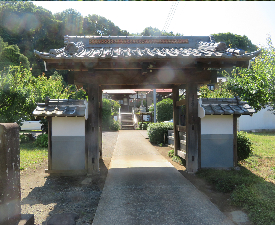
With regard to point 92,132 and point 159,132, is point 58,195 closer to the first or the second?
point 92,132

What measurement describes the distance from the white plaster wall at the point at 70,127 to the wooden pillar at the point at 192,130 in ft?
10.2

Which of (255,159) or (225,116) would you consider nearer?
(225,116)

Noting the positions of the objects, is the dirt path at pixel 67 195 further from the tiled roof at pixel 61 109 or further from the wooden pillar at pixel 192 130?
the tiled roof at pixel 61 109

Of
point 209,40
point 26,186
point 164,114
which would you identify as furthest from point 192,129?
point 164,114

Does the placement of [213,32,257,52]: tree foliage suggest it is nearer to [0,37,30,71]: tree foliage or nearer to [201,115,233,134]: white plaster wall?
[0,37,30,71]: tree foliage

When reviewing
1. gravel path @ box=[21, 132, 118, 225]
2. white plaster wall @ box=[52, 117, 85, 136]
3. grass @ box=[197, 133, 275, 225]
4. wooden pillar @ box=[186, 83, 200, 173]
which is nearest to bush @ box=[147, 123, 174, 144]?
grass @ box=[197, 133, 275, 225]

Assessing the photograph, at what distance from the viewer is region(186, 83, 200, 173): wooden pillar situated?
672 centimetres

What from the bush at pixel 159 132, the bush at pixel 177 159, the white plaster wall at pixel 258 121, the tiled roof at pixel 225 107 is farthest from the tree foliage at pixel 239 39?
the tiled roof at pixel 225 107

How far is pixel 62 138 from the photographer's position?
6.63m

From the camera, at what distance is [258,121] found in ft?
61.6

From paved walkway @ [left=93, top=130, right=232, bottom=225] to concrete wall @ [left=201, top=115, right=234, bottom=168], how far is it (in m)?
1.07

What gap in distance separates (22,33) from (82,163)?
3923cm

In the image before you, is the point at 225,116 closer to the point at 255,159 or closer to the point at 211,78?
the point at 211,78

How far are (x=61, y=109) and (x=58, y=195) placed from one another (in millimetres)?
2457
